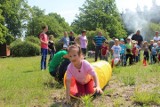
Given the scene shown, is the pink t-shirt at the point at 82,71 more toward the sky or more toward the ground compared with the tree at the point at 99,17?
more toward the ground

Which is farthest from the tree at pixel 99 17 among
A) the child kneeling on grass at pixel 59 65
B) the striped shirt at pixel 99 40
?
the child kneeling on grass at pixel 59 65

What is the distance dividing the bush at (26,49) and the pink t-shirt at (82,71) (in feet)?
107

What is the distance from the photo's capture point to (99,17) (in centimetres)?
6631

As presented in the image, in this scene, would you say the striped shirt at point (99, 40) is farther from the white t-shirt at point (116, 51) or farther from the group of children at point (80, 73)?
the group of children at point (80, 73)

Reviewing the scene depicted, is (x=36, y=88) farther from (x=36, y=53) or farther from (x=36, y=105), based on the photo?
(x=36, y=53)

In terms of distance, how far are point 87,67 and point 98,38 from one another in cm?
1008

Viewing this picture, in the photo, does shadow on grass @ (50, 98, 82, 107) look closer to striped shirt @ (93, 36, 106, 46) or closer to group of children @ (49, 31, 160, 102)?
group of children @ (49, 31, 160, 102)

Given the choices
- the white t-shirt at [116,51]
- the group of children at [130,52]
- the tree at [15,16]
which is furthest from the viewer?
A: the tree at [15,16]

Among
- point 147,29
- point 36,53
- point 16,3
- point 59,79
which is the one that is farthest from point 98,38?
point 147,29

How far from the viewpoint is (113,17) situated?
67.6 m

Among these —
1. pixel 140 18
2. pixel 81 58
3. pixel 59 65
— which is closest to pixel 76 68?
pixel 81 58

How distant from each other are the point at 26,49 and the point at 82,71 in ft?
107

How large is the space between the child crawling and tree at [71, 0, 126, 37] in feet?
191

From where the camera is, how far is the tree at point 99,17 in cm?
6562
